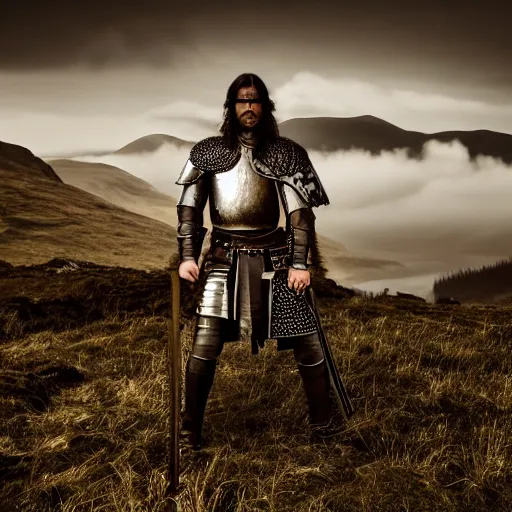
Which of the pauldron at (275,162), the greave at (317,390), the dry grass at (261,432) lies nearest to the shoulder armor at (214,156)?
the pauldron at (275,162)

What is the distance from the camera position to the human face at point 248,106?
12.2 feet

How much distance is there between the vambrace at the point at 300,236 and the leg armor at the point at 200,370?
0.62 m

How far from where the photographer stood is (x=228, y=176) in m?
3.75

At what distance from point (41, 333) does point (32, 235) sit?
10.4 meters

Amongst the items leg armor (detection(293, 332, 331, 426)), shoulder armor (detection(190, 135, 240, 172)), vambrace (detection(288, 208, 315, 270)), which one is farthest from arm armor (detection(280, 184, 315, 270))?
leg armor (detection(293, 332, 331, 426))

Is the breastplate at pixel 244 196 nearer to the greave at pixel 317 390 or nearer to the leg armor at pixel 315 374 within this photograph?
the leg armor at pixel 315 374

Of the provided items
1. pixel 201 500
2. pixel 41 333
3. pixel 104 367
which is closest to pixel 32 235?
pixel 41 333

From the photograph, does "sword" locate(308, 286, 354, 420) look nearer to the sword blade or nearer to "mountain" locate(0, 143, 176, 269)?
the sword blade

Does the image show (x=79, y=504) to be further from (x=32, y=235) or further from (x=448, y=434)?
(x=32, y=235)

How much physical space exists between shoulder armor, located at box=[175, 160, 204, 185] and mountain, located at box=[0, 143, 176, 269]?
8.61 meters

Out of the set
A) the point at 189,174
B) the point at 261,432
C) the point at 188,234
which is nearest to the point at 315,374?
the point at 261,432

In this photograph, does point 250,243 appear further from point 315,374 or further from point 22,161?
point 22,161

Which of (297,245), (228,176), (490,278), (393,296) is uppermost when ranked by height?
(228,176)

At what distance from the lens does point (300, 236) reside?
379cm
